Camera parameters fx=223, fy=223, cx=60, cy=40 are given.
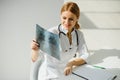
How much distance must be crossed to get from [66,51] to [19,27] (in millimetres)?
750

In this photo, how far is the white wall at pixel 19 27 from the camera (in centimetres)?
189

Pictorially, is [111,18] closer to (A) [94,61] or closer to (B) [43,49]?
(A) [94,61]

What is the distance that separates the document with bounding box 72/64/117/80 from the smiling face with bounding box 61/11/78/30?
244 millimetres

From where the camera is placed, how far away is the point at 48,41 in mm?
1091

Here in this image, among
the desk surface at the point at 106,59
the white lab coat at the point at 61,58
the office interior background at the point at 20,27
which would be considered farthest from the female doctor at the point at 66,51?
the office interior background at the point at 20,27

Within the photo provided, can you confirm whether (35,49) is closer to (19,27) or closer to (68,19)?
(68,19)

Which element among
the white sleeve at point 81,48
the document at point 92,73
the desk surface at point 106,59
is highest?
the white sleeve at point 81,48

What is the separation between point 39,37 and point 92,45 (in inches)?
21.7

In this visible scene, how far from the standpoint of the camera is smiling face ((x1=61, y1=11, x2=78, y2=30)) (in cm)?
124

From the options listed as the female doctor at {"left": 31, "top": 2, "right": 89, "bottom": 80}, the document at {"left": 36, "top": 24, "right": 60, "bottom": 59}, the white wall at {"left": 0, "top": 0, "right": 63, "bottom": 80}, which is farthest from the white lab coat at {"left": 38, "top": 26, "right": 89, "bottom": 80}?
the white wall at {"left": 0, "top": 0, "right": 63, "bottom": 80}

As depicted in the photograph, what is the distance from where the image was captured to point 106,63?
1.39 metres

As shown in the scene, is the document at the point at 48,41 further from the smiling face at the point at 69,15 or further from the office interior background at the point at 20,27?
the office interior background at the point at 20,27

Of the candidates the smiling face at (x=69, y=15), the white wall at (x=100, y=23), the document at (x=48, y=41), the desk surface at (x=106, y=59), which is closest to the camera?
the document at (x=48, y=41)

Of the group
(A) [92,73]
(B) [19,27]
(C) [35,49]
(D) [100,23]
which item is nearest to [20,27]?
(B) [19,27]
